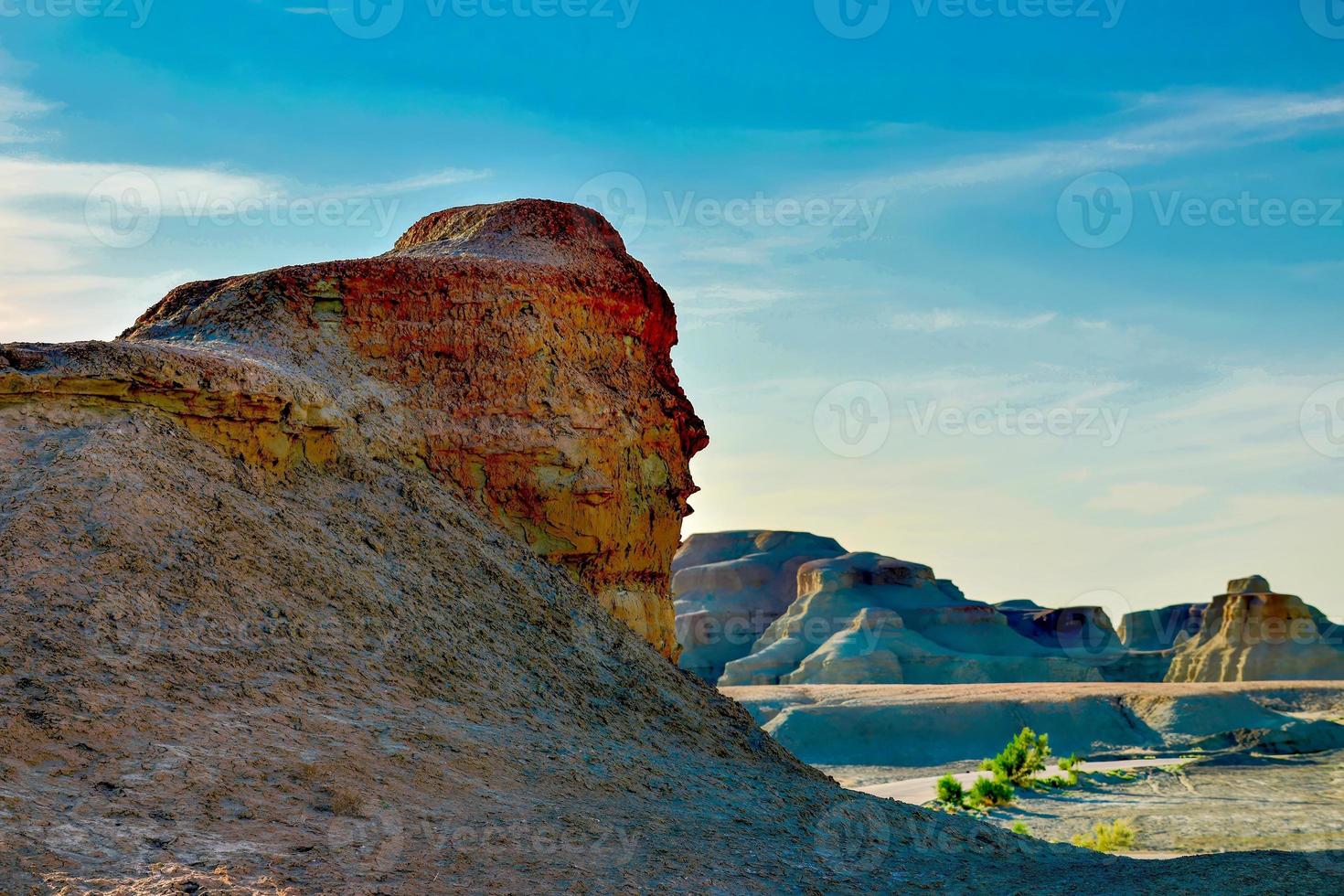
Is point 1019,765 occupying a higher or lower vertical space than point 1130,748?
higher

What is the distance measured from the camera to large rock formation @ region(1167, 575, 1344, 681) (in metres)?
63.7

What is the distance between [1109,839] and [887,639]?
5431 centimetres

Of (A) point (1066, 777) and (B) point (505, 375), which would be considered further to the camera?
(A) point (1066, 777)

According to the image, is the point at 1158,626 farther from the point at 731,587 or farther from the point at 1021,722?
the point at 1021,722

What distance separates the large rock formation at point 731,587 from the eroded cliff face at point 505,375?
6455 centimetres

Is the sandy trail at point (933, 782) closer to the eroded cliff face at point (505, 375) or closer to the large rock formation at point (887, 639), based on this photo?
the eroded cliff face at point (505, 375)

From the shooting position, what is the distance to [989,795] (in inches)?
1236

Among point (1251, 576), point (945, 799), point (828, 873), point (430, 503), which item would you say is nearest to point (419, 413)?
point (430, 503)

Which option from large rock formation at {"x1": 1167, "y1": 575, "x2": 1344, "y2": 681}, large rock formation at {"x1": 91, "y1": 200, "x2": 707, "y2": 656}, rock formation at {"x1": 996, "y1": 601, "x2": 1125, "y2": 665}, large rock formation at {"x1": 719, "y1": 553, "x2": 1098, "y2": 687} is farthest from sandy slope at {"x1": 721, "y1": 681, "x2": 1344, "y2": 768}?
rock formation at {"x1": 996, "y1": 601, "x2": 1125, "y2": 665}
